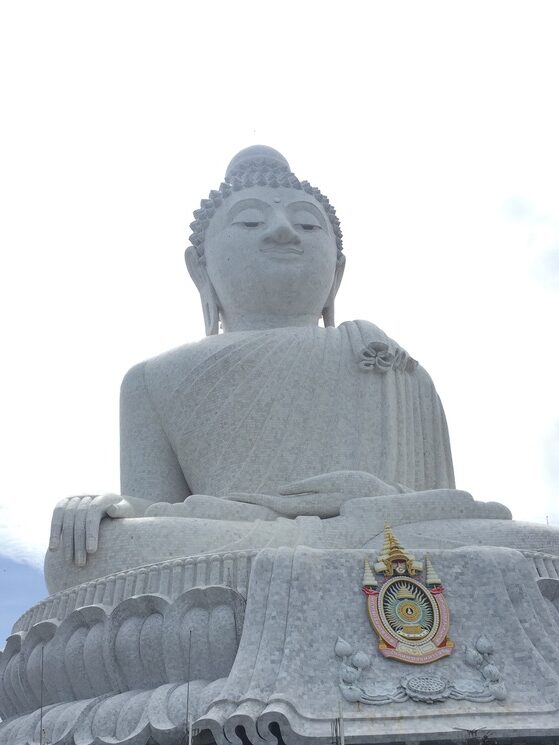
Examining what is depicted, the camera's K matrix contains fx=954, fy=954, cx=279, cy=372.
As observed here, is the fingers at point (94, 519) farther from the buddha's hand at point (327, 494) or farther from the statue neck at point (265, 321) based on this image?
the statue neck at point (265, 321)

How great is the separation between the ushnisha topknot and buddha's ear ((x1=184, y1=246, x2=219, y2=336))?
96 mm

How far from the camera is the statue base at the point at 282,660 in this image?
559 centimetres

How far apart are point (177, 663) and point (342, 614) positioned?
113cm

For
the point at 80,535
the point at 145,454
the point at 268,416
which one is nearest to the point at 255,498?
the point at 268,416

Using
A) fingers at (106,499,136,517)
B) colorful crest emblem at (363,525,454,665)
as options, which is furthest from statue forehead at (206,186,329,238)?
colorful crest emblem at (363,525,454,665)

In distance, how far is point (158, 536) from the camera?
7.39 m

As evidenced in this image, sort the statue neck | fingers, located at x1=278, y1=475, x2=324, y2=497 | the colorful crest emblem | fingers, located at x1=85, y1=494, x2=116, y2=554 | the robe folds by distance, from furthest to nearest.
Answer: the statue neck < the robe folds < fingers, located at x1=278, y1=475, x2=324, y2=497 < fingers, located at x1=85, y1=494, x2=116, y2=554 < the colorful crest emblem

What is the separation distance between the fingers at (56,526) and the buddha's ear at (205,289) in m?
3.49

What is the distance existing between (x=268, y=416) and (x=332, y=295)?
8.88ft

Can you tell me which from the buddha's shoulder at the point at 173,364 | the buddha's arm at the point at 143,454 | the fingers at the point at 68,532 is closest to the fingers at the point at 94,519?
the fingers at the point at 68,532

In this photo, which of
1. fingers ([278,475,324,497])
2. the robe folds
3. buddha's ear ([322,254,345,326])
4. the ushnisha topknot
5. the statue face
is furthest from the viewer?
buddha's ear ([322,254,345,326])

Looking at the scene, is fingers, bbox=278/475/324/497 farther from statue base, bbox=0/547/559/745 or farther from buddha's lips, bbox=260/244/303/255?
buddha's lips, bbox=260/244/303/255

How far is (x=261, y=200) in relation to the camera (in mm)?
10641

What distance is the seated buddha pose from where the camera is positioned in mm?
7770
